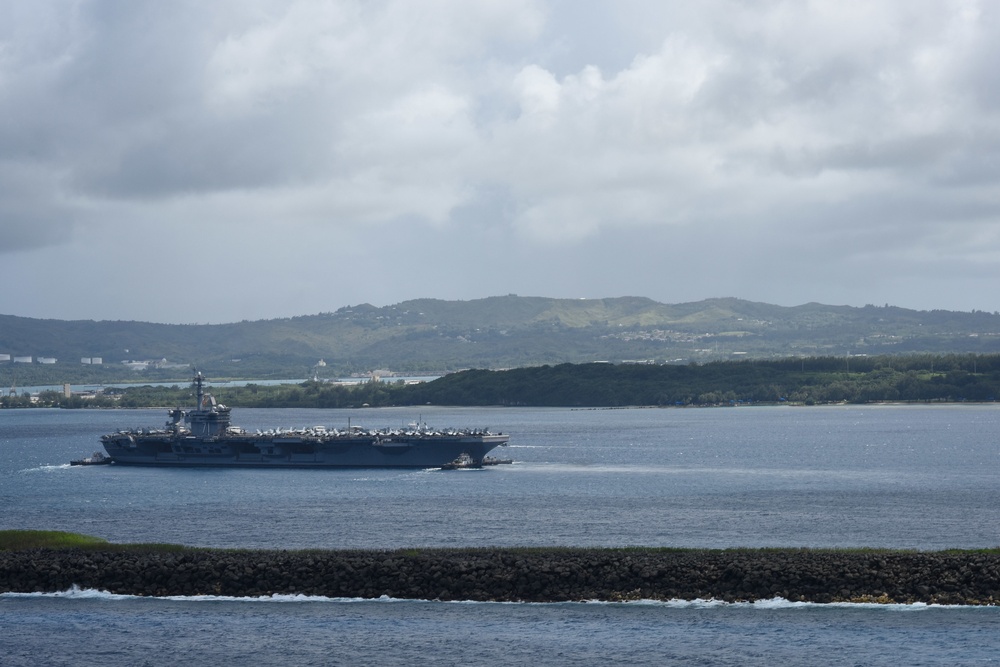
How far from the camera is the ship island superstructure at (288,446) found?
89.3 m

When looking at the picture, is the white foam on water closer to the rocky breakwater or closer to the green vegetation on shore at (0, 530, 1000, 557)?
the rocky breakwater

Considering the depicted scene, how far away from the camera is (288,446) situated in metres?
92.5

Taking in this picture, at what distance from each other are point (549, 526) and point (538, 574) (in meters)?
17.3

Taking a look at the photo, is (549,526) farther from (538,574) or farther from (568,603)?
(568,603)

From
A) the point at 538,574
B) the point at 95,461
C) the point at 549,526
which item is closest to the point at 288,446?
the point at 95,461

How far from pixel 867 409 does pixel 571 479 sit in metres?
116

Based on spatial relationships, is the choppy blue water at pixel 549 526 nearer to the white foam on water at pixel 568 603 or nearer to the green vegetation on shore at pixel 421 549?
the white foam on water at pixel 568 603

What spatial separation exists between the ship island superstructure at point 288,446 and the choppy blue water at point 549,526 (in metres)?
2.50

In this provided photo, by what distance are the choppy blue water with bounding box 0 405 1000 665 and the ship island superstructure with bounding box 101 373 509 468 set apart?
250cm

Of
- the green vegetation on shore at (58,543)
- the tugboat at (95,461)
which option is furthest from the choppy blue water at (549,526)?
the green vegetation on shore at (58,543)

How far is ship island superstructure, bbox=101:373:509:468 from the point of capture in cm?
8931

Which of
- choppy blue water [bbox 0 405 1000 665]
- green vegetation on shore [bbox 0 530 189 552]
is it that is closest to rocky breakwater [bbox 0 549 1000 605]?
choppy blue water [bbox 0 405 1000 665]

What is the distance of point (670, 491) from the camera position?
2721 inches

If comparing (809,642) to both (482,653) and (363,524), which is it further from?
(363,524)
